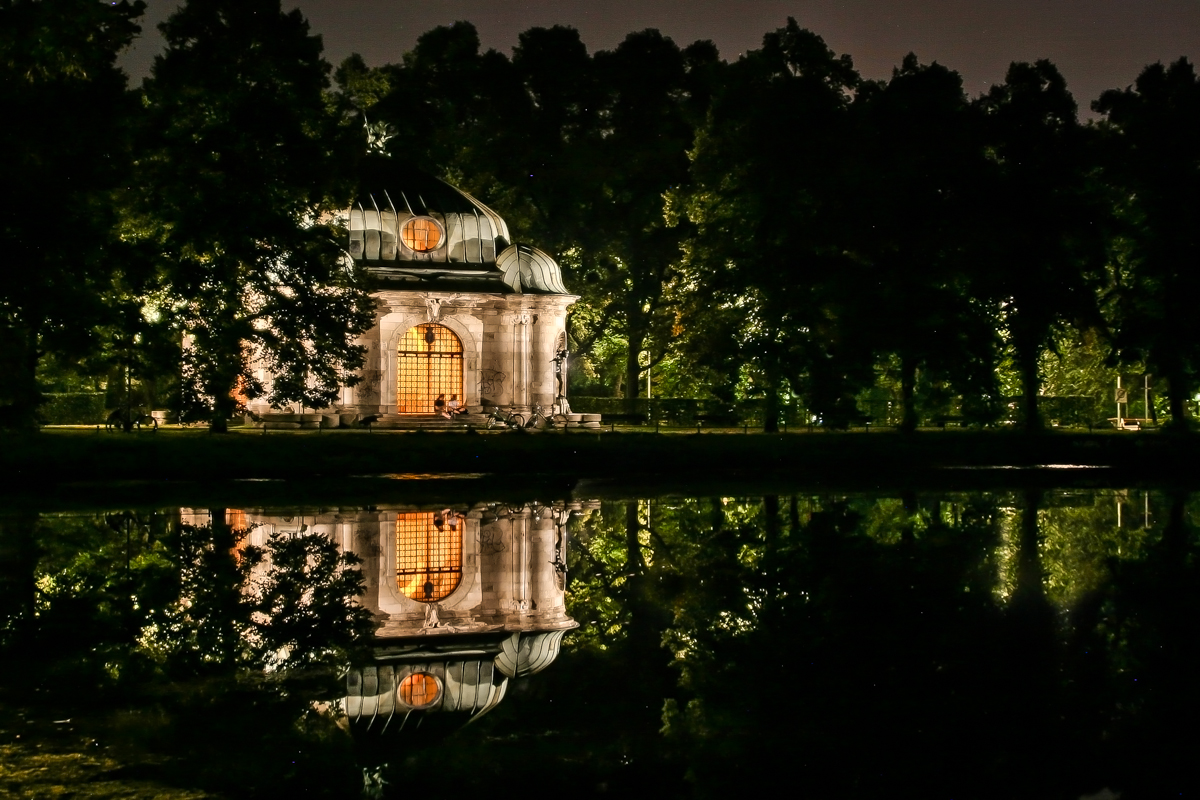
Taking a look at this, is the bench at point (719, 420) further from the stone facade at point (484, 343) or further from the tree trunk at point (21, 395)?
the tree trunk at point (21, 395)

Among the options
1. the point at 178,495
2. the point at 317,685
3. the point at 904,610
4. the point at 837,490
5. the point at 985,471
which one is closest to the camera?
the point at 317,685

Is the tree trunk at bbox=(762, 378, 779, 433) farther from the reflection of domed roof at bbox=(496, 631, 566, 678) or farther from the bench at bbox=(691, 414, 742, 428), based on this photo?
the reflection of domed roof at bbox=(496, 631, 566, 678)

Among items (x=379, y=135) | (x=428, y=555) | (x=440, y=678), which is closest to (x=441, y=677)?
(x=440, y=678)

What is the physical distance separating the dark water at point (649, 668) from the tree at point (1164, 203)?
110 ft

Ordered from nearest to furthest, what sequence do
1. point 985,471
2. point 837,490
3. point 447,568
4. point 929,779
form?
A: 1. point 929,779
2. point 447,568
3. point 837,490
4. point 985,471

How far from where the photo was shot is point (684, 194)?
57781 mm

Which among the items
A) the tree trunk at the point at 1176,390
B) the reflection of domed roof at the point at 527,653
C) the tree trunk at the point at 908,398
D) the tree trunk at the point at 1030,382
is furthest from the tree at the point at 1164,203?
the reflection of domed roof at the point at 527,653


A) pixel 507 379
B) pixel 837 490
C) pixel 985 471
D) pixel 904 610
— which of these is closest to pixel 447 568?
pixel 904 610

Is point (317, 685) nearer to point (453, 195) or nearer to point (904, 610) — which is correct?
point (904, 610)

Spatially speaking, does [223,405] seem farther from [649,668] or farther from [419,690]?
[419,690]

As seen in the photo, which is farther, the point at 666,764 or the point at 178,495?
the point at 178,495

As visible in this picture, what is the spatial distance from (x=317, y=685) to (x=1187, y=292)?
4716 cm

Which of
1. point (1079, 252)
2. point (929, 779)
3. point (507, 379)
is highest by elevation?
point (1079, 252)

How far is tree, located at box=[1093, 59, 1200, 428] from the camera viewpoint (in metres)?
51.5
